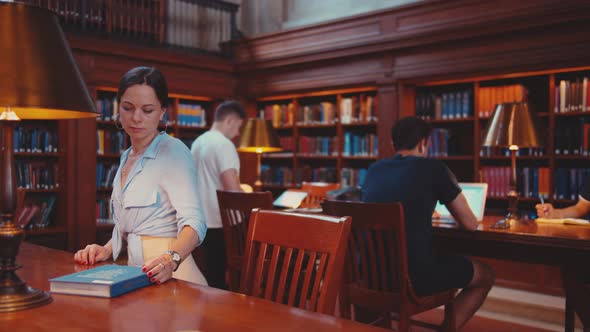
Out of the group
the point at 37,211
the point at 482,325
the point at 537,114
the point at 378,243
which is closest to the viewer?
the point at 378,243

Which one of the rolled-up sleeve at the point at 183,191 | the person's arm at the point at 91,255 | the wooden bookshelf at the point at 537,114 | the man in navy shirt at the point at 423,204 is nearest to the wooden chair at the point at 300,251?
the rolled-up sleeve at the point at 183,191

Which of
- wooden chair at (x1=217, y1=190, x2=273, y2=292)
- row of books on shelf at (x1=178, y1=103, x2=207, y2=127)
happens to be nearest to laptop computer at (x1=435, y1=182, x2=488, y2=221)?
wooden chair at (x1=217, y1=190, x2=273, y2=292)

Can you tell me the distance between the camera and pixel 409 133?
287cm

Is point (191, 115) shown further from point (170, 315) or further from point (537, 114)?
point (170, 315)

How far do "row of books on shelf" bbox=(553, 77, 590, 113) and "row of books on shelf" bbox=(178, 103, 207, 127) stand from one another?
420 centimetres

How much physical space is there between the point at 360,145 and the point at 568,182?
2264 millimetres

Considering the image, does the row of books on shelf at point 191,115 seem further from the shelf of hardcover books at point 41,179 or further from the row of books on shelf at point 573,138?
the row of books on shelf at point 573,138

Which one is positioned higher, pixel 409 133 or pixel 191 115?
pixel 191 115

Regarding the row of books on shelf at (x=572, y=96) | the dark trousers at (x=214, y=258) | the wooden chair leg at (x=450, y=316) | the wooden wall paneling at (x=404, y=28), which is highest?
the wooden wall paneling at (x=404, y=28)

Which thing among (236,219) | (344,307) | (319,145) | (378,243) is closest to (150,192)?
(378,243)

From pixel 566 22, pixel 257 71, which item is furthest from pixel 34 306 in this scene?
pixel 257 71

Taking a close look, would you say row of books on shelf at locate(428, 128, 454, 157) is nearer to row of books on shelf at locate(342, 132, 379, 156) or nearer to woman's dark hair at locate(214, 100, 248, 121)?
row of books on shelf at locate(342, 132, 379, 156)

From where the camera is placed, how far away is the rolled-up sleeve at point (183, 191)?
5.68 ft

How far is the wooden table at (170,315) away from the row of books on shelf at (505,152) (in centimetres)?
440
